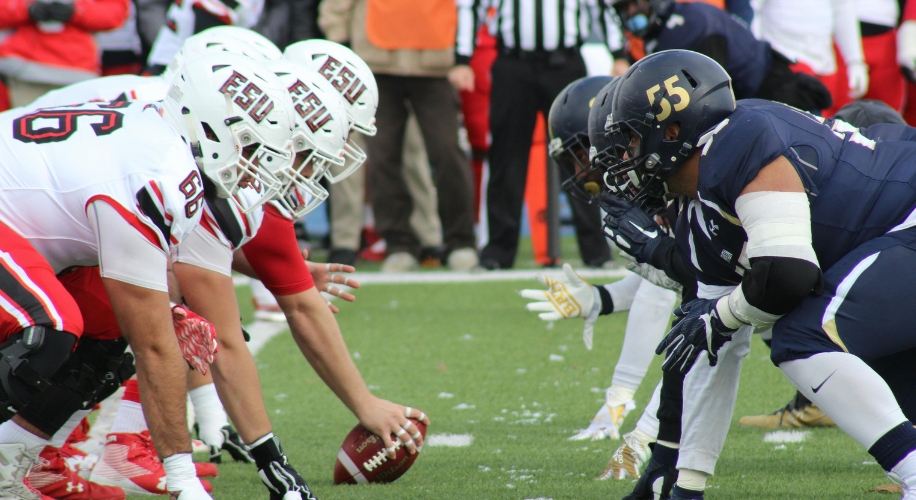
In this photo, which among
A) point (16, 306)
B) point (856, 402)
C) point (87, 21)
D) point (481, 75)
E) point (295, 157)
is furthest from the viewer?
point (481, 75)

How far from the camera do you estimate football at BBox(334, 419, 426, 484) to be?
3.45m

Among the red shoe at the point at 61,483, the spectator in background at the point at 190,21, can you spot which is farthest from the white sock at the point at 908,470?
the spectator in background at the point at 190,21

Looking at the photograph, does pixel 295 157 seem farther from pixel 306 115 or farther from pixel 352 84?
pixel 352 84

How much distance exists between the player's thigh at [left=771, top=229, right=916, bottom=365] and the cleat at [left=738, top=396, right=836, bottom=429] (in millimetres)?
1533

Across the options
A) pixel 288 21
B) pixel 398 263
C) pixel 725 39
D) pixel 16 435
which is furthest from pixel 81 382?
pixel 288 21

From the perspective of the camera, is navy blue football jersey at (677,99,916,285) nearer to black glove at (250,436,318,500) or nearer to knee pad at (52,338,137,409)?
black glove at (250,436,318,500)

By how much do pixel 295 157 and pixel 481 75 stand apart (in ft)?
18.6

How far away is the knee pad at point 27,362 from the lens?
105 inches

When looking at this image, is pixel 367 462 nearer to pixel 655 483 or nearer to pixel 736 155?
pixel 655 483

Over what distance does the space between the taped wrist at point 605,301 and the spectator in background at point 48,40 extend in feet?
13.6

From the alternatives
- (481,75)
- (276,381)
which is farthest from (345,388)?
(481,75)

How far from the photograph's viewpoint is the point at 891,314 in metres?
2.54

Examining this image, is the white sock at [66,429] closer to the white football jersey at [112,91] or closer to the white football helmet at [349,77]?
the white football jersey at [112,91]

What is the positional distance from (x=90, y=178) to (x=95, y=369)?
26.2 inches
